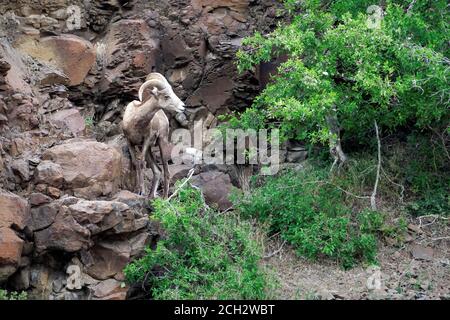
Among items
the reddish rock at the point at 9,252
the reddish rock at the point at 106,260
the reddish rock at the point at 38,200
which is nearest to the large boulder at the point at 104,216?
the reddish rock at the point at 106,260

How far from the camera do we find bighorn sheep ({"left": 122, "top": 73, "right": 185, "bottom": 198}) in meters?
9.88

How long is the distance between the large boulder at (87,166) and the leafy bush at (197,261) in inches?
31.2

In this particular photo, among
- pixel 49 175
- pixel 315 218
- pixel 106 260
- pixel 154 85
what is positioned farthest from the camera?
pixel 154 85

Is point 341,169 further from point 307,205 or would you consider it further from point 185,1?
point 185,1

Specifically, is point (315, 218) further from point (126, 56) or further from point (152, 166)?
point (126, 56)

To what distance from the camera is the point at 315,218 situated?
9.82 meters

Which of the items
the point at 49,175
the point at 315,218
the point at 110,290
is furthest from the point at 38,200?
the point at 315,218

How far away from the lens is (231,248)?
29.8ft

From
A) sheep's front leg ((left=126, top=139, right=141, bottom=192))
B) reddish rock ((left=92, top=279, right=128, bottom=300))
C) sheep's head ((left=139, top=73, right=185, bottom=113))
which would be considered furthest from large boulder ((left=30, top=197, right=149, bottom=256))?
sheep's head ((left=139, top=73, right=185, bottom=113))

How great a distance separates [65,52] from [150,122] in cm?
225

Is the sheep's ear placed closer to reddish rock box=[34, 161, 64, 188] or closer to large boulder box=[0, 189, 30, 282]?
reddish rock box=[34, 161, 64, 188]

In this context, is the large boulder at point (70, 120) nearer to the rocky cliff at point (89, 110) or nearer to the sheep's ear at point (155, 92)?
the rocky cliff at point (89, 110)

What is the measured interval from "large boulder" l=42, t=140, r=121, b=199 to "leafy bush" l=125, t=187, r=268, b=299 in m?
0.79

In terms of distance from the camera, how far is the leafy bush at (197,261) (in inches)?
335
